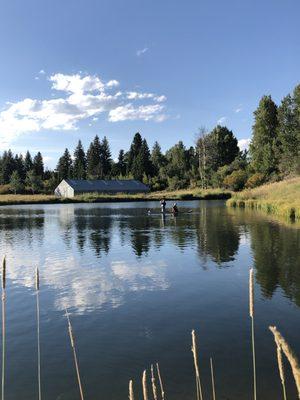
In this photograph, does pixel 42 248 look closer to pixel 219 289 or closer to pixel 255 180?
pixel 219 289

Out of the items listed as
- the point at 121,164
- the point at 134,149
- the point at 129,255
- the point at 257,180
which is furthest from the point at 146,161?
the point at 129,255

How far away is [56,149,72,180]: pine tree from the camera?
534 feet

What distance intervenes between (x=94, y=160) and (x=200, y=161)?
47.0m

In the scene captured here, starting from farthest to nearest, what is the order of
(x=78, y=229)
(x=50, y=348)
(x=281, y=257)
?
1. (x=78, y=229)
2. (x=281, y=257)
3. (x=50, y=348)

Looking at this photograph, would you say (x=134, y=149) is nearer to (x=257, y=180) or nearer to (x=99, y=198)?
(x=99, y=198)

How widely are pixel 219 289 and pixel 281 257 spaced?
7.23 metres

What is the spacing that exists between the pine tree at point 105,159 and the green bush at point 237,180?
65.5m

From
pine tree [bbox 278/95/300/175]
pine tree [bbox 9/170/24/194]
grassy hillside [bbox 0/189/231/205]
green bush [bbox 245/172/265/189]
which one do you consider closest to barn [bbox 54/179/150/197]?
pine tree [bbox 9/170/24/194]

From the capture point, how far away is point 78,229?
38.4 metres

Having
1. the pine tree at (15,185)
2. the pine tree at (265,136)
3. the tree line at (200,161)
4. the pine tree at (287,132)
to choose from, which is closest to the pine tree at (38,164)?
the tree line at (200,161)

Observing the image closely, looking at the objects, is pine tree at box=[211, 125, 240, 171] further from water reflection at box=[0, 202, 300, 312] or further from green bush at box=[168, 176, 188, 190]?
water reflection at box=[0, 202, 300, 312]

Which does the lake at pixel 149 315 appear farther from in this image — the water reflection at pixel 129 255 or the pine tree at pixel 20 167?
the pine tree at pixel 20 167

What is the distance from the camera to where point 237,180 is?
10175 cm

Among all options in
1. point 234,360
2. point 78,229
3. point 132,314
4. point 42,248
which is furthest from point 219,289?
point 78,229
